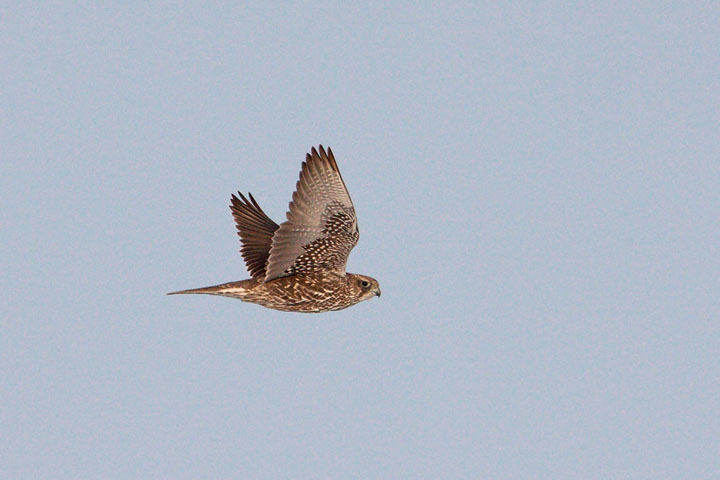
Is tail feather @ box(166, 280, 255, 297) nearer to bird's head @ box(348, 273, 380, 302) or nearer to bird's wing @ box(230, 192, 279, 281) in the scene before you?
bird's wing @ box(230, 192, 279, 281)

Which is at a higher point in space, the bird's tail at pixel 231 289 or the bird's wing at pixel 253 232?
the bird's wing at pixel 253 232

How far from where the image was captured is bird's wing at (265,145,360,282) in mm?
14555

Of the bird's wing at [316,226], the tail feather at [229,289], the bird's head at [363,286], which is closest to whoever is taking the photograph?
the bird's wing at [316,226]

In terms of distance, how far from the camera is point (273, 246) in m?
15.2

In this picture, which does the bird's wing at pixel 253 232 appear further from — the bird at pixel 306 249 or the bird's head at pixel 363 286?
the bird's head at pixel 363 286

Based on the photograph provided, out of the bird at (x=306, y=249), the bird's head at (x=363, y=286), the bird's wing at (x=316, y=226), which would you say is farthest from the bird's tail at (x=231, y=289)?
the bird's head at (x=363, y=286)

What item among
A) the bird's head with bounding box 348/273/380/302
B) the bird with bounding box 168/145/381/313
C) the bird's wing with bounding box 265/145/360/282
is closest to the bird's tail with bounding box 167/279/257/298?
the bird with bounding box 168/145/381/313

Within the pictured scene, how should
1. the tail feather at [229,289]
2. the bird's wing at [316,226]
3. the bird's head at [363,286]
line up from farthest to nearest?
the bird's head at [363,286], the tail feather at [229,289], the bird's wing at [316,226]

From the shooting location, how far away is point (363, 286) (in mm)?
16281

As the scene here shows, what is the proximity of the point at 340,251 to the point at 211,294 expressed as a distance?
2175 millimetres

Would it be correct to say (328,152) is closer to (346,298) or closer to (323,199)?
(323,199)

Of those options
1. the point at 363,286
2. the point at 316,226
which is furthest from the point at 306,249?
the point at 363,286

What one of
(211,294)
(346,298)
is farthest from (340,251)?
(211,294)

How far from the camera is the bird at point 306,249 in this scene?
578 inches
